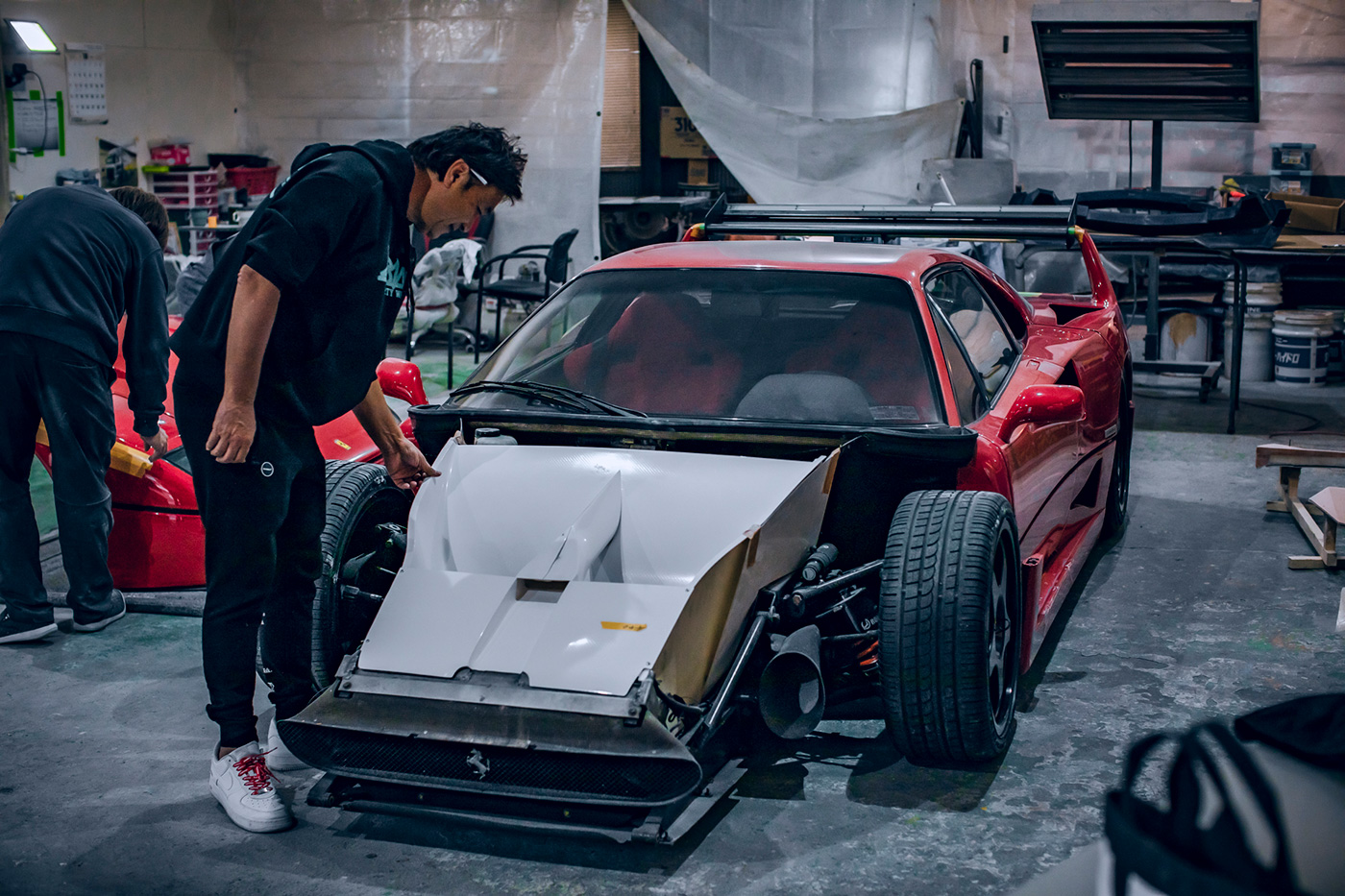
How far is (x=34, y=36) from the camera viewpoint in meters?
8.51

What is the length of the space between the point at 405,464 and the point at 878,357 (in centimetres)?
129

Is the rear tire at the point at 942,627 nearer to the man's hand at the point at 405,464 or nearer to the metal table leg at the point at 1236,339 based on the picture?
the man's hand at the point at 405,464

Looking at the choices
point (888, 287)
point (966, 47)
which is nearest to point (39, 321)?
point (888, 287)

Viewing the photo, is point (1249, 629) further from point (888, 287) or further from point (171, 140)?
point (171, 140)

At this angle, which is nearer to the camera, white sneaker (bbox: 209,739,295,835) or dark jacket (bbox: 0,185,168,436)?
white sneaker (bbox: 209,739,295,835)

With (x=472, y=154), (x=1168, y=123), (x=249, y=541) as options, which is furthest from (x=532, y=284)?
(x=249, y=541)

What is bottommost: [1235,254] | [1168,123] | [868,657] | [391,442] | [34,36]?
[868,657]

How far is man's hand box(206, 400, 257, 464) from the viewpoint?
260 cm

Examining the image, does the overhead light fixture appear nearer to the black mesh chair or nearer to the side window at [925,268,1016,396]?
the black mesh chair

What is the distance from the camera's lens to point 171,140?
1029 cm

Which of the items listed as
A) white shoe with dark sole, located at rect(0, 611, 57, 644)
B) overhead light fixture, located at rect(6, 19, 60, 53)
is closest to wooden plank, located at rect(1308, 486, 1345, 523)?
white shoe with dark sole, located at rect(0, 611, 57, 644)

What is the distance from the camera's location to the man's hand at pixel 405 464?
3.15m

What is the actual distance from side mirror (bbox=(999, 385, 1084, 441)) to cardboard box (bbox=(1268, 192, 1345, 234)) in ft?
21.9

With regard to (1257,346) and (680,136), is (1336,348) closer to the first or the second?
(1257,346)
